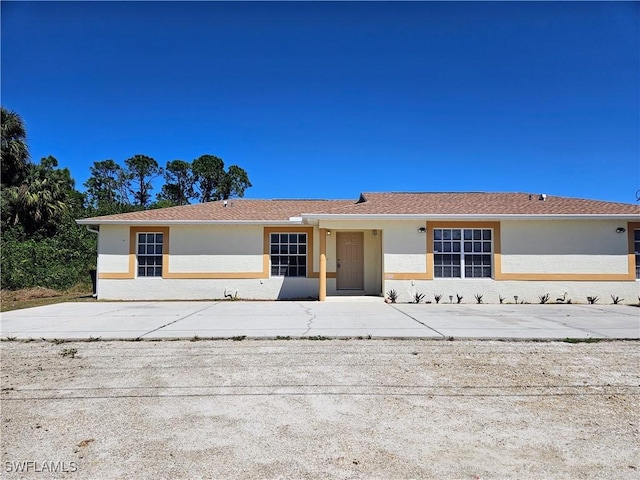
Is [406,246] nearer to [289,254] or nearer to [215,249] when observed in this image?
[289,254]

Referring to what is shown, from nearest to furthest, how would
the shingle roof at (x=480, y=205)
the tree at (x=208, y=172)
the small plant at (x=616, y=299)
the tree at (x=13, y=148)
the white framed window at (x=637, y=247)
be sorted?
the small plant at (x=616, y=299)
the shingle roof at (x=480, y=205)
the white framed window at (x=637, y=247)
the tree at (x=13, y=148)
the tree at (x=208, y=172)

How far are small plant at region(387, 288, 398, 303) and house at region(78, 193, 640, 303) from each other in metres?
0.17

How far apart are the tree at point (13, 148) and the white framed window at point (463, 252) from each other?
71.9ft

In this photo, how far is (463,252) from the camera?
1407 cm

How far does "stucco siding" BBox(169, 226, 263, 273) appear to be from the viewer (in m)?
14.9

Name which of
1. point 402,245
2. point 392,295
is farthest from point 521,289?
point 392,295

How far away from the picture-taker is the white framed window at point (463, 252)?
549 inches

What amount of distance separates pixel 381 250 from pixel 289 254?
3405 mm

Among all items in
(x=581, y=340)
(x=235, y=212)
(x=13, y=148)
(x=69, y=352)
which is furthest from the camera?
(x=13, y=148)

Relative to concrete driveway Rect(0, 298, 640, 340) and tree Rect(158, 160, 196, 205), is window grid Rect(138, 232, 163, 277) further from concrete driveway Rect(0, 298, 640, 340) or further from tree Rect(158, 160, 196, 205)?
tree Rect(158, 160, 196, 205)

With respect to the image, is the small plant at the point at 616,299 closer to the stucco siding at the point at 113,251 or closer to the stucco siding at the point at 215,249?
the stucco siding at the point at 215,249

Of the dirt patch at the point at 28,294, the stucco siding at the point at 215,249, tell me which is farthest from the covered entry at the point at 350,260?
the dirt patch at the point at 28,294

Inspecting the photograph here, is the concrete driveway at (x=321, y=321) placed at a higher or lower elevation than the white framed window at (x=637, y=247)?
lower

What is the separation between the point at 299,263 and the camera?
15.1 meters
